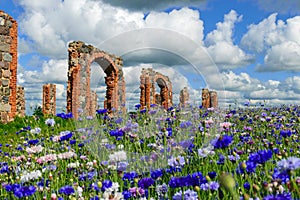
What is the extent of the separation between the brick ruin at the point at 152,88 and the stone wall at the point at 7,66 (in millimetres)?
9605

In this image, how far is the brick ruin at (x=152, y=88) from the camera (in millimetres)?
24188

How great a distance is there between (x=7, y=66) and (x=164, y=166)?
32.9 feet

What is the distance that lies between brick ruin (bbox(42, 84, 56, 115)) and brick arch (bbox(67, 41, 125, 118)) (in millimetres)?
7951

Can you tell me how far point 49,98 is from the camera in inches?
995

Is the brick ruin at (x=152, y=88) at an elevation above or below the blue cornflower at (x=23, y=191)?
above

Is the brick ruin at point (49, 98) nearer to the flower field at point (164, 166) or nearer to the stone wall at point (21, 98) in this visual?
the stone wall at point (21, 98)

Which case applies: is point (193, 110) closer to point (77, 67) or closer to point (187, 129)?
point (187, 129)

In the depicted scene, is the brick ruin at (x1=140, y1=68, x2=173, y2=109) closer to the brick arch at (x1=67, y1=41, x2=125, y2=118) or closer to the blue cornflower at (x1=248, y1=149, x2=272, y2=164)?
the brick arch at (x1=67, y1=41, x2=125, y2=118)

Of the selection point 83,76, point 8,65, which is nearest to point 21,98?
point 83,76

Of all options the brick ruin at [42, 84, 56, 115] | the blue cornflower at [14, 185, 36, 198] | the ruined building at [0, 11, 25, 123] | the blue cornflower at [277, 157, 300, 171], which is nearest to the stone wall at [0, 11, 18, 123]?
the ruined building at [0, 11, 25, 123]

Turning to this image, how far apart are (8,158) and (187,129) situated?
8.31 feet

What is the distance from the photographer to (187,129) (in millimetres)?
4836

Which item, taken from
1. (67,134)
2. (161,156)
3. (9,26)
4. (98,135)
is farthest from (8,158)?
(9,26)

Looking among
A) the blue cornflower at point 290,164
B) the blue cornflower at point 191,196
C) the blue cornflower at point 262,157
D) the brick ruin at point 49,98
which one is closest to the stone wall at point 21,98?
the brick ruin at point 49,98
